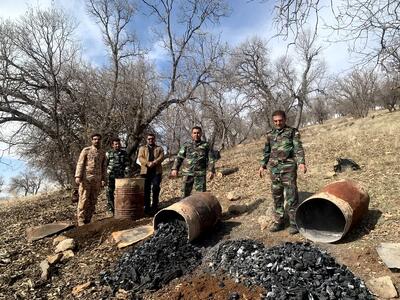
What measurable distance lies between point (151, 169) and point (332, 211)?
4.02 m

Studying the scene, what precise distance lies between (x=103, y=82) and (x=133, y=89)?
3.80 feet

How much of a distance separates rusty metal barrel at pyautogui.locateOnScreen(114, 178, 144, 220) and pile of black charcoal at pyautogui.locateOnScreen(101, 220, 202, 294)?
67.7 inches

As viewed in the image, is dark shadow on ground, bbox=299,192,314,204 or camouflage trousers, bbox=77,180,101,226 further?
camouflage trousers, bbox=77,180,101,226

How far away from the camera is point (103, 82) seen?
14406 millimetres

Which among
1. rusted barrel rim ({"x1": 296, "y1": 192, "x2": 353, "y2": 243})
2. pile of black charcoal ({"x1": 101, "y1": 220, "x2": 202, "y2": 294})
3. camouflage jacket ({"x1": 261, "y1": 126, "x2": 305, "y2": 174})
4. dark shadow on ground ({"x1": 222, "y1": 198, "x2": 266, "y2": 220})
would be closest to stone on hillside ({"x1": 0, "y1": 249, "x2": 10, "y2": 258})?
pile of black charcoal ({"x1": 101, "y1": 220, "x2": 202, "y2": 294})

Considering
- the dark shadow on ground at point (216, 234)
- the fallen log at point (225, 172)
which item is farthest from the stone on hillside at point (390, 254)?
the fallen log at point (225, 172)

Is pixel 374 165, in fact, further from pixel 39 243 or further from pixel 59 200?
pixel 59 200

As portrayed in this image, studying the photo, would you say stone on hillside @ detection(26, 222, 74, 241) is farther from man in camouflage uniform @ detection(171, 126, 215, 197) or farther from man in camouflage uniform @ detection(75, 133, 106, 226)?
man in camouflage uniform @ detection(171, 126, 215, 197)

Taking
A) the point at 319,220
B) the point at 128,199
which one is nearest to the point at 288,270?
the point at 319,220

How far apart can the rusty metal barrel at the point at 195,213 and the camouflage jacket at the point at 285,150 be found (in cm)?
121

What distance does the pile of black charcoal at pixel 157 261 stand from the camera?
16.8 feet

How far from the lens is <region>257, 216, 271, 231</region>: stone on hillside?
6.28 meters

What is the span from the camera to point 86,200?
25.5ft

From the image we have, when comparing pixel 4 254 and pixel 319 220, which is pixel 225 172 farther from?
pixel 4 254
